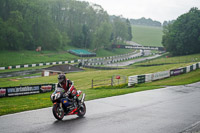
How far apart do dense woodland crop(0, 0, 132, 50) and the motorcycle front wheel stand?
66204 mm

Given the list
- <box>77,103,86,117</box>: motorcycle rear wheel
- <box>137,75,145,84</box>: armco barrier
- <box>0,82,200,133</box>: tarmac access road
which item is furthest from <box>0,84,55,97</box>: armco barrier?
<box>77,103,86,117</box>: motorcycle rear wheel

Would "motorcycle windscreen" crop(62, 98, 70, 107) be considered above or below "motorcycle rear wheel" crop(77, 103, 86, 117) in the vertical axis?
above

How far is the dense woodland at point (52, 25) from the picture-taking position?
78.3 m

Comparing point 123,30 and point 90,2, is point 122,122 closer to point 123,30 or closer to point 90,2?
point 90,2

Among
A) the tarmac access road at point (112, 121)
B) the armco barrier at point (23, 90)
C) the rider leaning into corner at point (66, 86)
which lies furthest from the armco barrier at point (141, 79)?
the rider leaning into corner at point (66, 86)

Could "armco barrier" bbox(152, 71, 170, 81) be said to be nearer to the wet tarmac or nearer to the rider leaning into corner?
the rider leaning into corner

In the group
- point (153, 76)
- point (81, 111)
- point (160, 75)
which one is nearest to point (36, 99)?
point (81, 111)

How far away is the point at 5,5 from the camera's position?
85.5 metres

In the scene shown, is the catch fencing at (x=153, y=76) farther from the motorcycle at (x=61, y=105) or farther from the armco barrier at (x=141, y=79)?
the motorcycle at (x=61, y=105)

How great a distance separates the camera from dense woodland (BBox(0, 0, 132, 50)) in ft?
257

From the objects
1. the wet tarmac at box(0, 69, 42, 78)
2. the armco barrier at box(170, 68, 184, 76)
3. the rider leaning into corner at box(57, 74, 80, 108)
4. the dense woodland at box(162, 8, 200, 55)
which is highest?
the dense woodland at box(162, 8, 200, 55)

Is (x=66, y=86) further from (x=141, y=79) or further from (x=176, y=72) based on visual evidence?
(x=176, y=72)

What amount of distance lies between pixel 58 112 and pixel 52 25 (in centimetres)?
8878

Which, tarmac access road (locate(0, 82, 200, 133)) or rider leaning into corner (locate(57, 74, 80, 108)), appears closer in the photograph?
tarmac access road (locate(0, 82, 200, 133))
